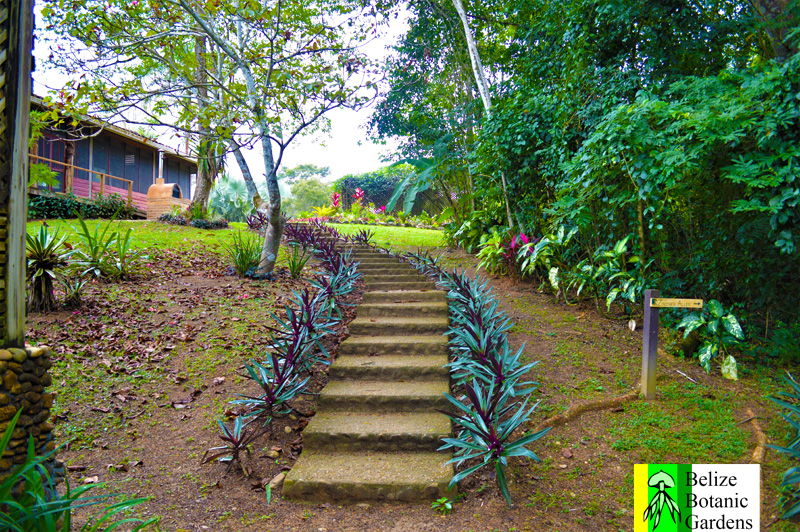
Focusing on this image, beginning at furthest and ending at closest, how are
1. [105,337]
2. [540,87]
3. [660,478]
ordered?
[540,87] < [105,337] < [660,478]

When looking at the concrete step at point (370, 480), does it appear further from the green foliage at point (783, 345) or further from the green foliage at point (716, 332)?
the green foliage at point (783, 345)

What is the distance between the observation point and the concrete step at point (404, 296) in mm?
5618

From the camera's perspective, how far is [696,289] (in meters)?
4.36

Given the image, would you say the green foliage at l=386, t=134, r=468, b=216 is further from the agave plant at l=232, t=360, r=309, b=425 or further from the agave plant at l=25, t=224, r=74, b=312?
the agave plant at l=25, t=224, r=74, b=312

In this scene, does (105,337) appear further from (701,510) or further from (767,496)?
(767,496)

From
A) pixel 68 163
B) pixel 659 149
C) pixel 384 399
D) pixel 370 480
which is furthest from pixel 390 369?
pixel 68 163

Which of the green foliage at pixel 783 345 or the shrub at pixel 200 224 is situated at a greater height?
the shrub at pixel 200 224

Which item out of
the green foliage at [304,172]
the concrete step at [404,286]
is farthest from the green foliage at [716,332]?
the green foliage at [304,172]

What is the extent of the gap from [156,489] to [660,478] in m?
3.20

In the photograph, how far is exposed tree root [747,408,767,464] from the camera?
9.45 ft

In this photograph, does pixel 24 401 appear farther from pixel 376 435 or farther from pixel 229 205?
pixel 229 205

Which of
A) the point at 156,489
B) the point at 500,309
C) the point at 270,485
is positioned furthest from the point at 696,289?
the point at 156,489

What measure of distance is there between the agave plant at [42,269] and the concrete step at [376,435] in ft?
12.1

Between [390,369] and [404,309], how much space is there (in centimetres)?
132
